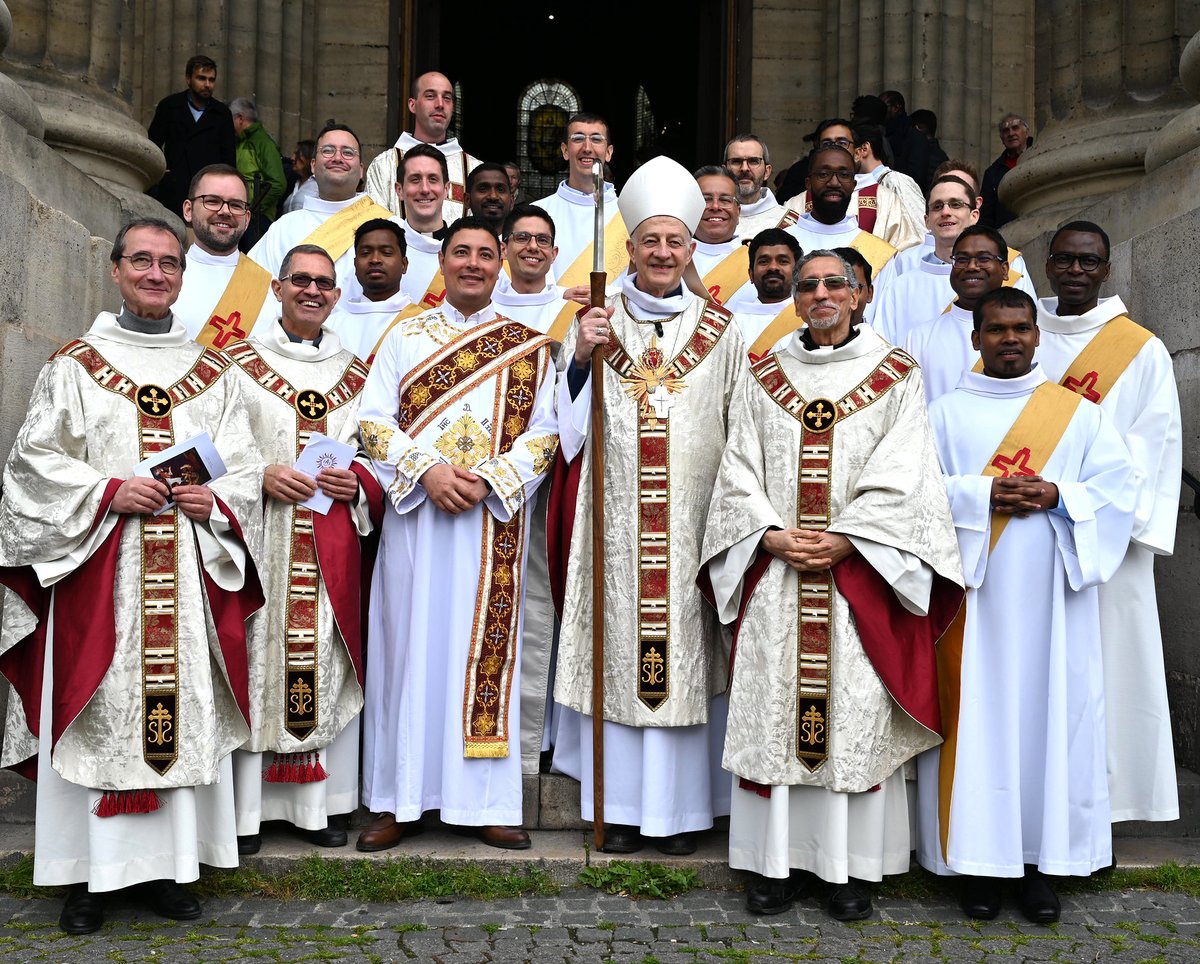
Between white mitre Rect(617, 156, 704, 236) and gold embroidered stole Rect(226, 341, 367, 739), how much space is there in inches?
50.8

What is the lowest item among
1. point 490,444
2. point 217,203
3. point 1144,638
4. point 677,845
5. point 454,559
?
point 677,845

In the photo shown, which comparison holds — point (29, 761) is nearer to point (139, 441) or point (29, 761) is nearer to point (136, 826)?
point (136, 826)

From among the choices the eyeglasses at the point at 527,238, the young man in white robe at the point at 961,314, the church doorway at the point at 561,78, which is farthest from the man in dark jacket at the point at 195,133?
the church doorway at the point at 561,78

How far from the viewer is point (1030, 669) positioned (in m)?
4.95

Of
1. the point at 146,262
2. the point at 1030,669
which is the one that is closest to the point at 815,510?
the point at 1030,669

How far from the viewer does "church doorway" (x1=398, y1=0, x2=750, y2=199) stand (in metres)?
18.7

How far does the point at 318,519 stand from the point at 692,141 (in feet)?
44.4

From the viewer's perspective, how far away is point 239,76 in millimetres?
11898

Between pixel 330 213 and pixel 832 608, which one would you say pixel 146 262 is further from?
pixel 330 213

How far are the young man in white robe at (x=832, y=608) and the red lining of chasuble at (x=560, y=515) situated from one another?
0.62 metres

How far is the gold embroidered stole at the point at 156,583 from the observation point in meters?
4.66

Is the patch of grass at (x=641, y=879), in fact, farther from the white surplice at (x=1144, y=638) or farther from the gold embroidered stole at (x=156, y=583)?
the white surplice at (x=1144, y=638)

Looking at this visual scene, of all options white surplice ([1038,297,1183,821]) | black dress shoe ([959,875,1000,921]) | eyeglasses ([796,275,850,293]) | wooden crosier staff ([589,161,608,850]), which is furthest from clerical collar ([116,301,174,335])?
white surplice ([1038,297,1183,821])

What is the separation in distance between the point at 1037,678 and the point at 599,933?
166 cm
